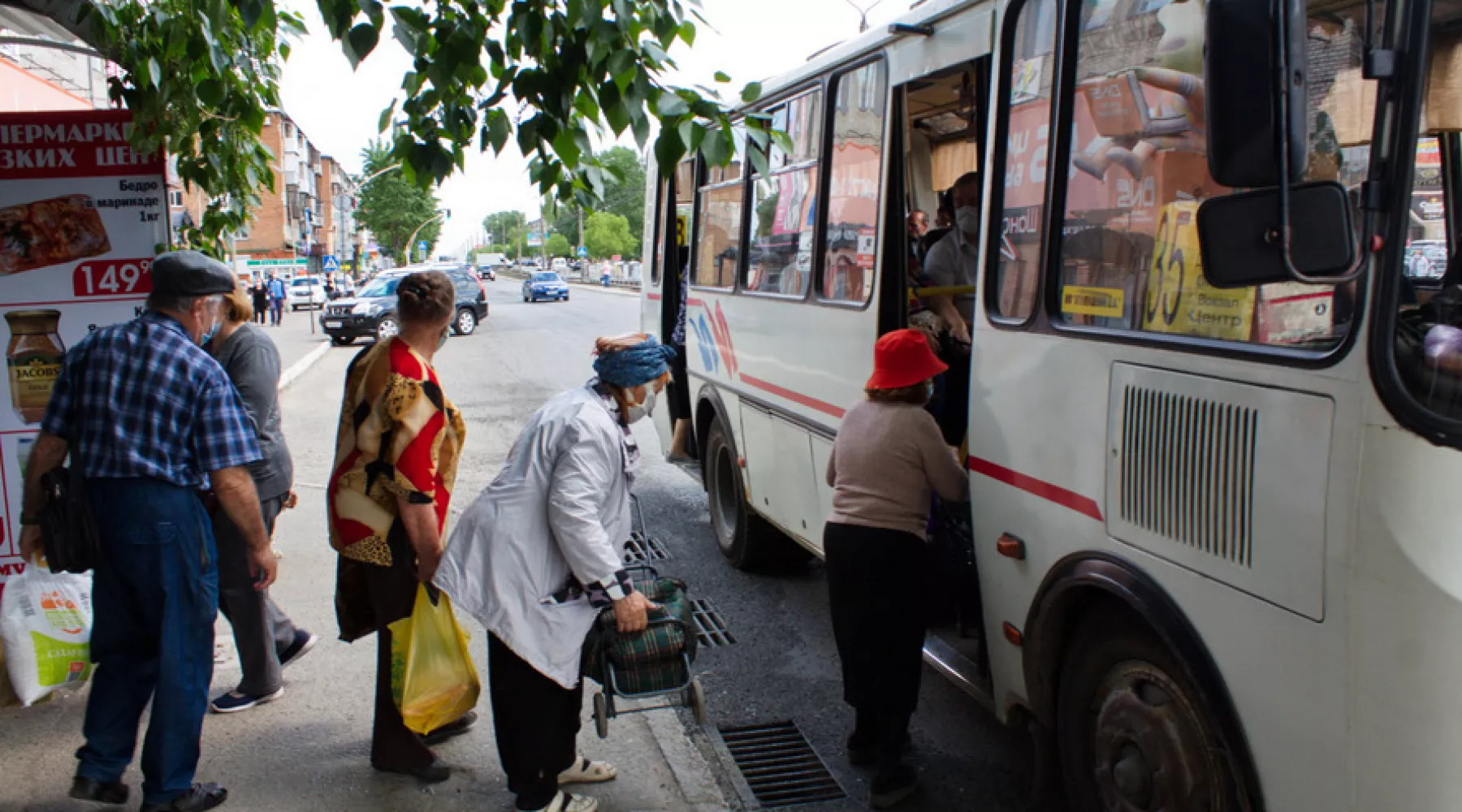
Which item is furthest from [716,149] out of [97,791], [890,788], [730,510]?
[730,510]

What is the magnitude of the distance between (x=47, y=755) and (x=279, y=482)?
52.4 inches

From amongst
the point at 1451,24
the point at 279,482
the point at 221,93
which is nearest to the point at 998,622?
the point at 1451,24

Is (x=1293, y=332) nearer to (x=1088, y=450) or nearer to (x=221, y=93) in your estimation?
(x=1088, y=450)

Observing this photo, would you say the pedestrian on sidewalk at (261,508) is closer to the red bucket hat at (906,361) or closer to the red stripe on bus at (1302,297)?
the red bucket hat at (906,361)

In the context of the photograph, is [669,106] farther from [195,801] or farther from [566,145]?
[195,801]

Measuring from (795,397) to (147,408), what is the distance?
313 centimetres

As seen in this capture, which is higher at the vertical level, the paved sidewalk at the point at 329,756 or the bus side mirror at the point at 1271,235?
the bus side mirror at the point at 1271,235

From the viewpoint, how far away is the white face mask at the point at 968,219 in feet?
17.2

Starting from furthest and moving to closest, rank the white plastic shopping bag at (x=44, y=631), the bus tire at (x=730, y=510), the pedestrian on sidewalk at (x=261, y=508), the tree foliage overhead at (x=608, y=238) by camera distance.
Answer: the tree foliage overhead at (x=608, y=238)
the bus tire at (x=730, y=510)
the pedestrian on sidewalk at (x=261, y=508)
the white plastic shopping bag at (x=44, y=631)

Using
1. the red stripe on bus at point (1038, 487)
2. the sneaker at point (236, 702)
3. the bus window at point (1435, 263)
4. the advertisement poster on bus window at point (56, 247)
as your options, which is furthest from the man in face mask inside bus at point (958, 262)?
the advertisement poster on bus window at point (56, 247)

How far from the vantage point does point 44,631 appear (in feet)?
14.7

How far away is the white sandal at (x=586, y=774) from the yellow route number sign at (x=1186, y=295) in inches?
98.6

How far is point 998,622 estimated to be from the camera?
3.93 metres

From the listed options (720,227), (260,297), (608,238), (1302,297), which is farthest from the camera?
(608,238)
